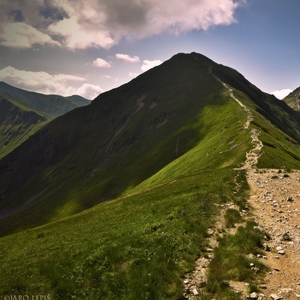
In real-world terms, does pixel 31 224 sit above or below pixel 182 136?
below

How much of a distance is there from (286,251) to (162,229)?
953cm

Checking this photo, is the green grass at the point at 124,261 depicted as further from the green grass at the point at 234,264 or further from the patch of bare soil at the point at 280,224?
the patch of bare soil at the point at 280,224

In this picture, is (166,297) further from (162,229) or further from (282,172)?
(282,172)

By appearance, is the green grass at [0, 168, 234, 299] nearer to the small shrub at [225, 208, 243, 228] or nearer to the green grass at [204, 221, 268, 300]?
the small shrub at [225, 208, 243, 228]

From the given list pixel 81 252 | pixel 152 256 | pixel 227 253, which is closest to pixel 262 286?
pixel 227 253

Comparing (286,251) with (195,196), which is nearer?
(286,251)

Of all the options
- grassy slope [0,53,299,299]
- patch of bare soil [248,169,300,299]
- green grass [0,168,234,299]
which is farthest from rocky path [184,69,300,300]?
green grass [0,168,234,299]

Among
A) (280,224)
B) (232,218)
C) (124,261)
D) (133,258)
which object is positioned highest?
(232,218)

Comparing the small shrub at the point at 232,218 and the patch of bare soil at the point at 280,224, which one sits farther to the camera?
the small shrub at the point at 232,218

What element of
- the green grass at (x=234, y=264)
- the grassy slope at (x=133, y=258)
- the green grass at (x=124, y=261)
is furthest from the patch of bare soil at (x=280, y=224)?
the green grass at (x=124, y=261)

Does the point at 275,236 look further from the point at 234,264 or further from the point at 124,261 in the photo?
the point at 124,261

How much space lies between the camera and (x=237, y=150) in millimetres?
58125

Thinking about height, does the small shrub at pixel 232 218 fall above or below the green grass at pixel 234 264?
above

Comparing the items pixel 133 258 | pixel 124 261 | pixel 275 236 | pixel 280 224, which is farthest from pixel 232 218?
pixel 124 261
